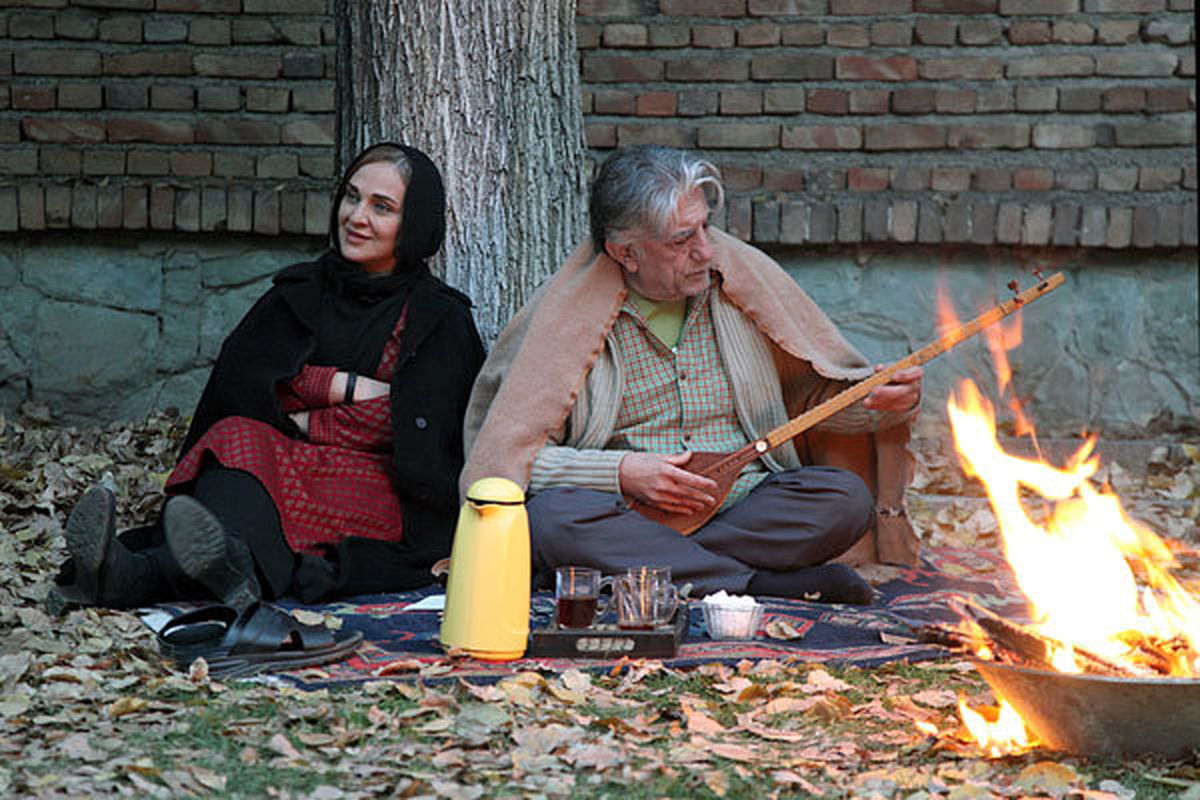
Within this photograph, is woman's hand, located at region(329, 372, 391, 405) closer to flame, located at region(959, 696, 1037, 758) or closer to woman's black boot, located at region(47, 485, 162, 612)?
woman's black boot, located at region(47, 485, 162, 612)

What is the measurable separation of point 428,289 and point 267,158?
2.13m

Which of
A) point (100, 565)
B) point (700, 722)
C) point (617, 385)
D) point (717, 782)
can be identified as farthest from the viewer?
point (617, 385)

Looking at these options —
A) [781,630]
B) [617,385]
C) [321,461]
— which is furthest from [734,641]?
[321,461]

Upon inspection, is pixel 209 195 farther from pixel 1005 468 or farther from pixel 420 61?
pixel 1005 468

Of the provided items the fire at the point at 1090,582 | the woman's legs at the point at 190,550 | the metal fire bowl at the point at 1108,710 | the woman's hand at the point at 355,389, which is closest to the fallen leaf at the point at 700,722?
the metal fire bowl at the point at 1108,710

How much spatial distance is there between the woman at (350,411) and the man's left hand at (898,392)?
4.21ft

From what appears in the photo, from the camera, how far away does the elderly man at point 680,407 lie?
490cm

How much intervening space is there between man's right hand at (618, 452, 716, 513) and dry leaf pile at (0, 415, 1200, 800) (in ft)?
3.14

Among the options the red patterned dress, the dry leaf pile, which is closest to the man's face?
the red patterned dress

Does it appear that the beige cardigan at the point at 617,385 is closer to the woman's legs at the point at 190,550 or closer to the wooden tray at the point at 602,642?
the woman's legs at the point at 190,550

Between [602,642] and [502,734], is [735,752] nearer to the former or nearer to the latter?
[502,734]

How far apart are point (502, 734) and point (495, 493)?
0.83m

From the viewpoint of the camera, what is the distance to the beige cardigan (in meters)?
5.01

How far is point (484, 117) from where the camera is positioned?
562cm
